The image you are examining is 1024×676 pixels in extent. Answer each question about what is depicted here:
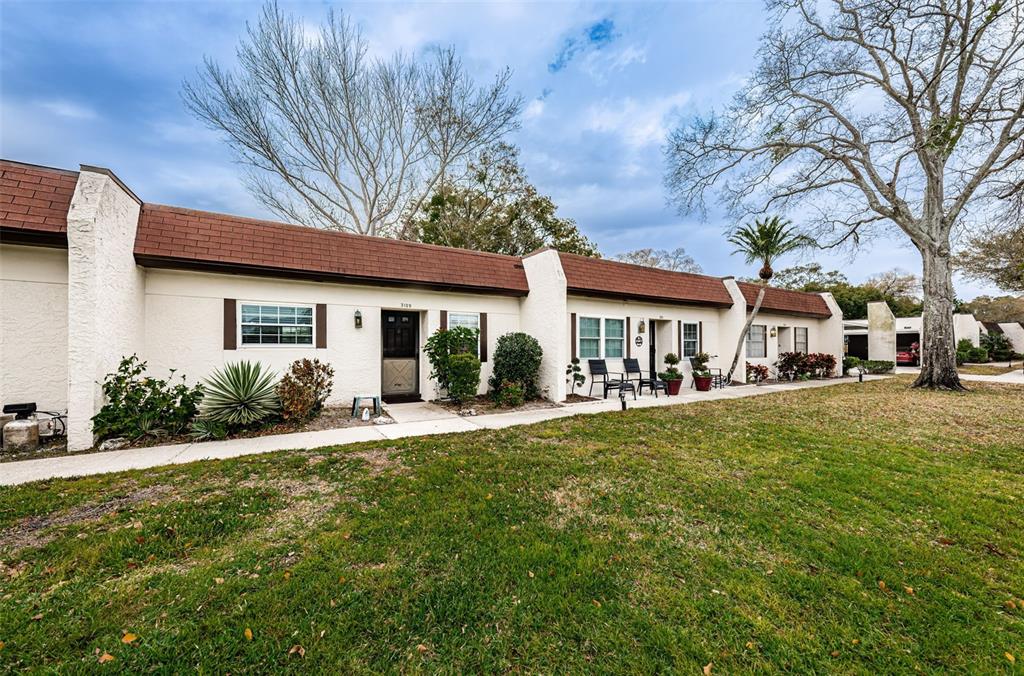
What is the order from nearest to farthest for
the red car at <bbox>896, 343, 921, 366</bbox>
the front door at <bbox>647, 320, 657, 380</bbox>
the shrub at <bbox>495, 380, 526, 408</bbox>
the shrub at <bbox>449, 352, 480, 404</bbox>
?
the shrub at <bbox>449, 352, 480, 404</bbox>, the shrub at <bbox>495, 380, 526, 408</bbox>, the front door at <bbox>647, 320, 657, 380</bbox>, the red car at <bbox>896, 343, 921, 366</bbox>

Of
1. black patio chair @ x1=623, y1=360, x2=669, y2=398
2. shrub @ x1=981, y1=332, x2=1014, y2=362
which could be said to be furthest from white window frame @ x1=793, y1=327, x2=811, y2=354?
shrub @ x1=981, y1=332, x2=1014, y2=362

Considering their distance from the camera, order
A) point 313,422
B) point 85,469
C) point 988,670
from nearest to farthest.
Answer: point 988,670
point 85,469
point 313,422

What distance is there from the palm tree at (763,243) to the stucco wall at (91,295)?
15448 mm

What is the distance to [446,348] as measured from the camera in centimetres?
855

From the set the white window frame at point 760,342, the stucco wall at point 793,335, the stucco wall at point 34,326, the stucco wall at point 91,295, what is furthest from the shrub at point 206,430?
the white window frame at point 760,342

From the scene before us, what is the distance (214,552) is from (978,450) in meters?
9.33

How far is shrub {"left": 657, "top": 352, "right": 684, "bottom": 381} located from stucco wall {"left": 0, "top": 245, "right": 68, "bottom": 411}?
41.3 feet

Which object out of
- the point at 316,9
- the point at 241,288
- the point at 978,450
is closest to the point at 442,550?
the point at 241,288

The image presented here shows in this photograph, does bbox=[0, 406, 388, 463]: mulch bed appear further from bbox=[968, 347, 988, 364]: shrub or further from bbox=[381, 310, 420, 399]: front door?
bbox=[968, 347, 988, 364]: shrub

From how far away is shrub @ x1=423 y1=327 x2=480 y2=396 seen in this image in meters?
Answer: 8.50

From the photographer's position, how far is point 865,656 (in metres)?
2.04

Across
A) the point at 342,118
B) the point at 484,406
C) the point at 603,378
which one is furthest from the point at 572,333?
the point at 342,118

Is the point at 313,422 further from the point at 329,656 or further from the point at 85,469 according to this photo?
the point at 329,656

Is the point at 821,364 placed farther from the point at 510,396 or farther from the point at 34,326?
the point at 34,326
